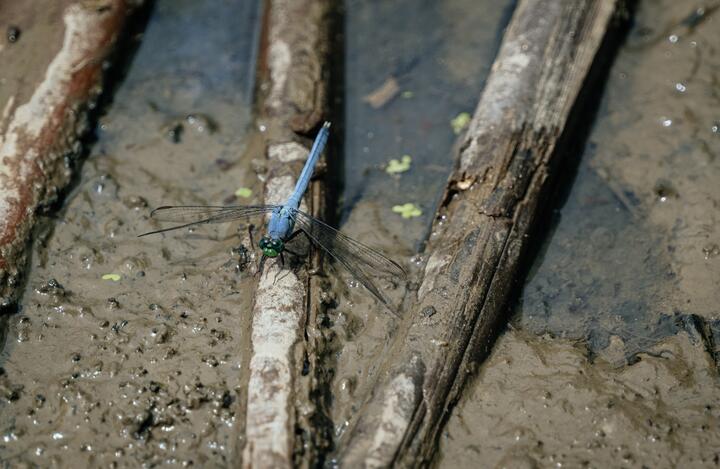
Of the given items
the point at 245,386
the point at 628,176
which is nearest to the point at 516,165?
the point at 628,176

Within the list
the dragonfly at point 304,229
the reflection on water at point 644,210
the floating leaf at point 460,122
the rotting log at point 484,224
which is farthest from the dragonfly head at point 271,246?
Answer: the floating leaf at point 460,122

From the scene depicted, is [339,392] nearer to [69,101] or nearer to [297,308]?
[297,308]

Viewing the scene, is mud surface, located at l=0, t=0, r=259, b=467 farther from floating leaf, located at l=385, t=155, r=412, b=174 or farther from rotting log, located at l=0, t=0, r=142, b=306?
floating leaf, located at l=385, t=155, r=412, b=174

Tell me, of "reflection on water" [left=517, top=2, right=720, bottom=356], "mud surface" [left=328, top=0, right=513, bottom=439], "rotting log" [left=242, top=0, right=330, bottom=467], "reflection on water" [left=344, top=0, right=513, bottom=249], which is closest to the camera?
"rotting log" [left=242, top=0, right=330, bottom=467]

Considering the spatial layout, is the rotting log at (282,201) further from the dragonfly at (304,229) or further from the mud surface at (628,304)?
the mud surface at (628,304)

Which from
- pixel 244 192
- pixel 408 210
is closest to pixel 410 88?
pixel 408 210

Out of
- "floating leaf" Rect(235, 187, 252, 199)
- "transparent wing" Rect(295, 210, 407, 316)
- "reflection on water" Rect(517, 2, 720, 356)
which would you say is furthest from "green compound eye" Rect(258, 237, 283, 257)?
"reflection on water" Rect(517, 2, 720, 356)
